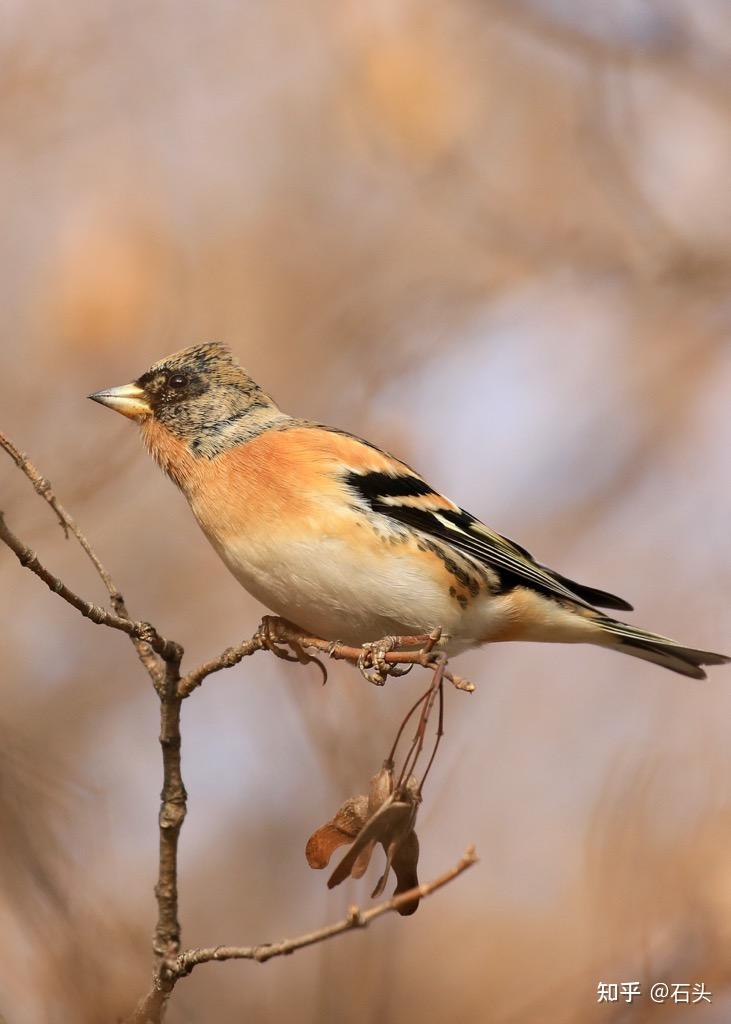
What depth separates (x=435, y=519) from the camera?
329 centimetres

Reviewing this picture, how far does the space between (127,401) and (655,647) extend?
5.89 feet

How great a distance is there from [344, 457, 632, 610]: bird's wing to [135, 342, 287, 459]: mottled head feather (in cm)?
43

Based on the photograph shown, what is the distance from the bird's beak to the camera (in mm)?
3416

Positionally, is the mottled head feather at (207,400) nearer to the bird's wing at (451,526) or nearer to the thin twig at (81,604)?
the bird's wing at (451,526)

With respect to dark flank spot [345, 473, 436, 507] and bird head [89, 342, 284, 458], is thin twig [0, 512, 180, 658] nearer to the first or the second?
dark flank spot [345, 473, 436, 507]

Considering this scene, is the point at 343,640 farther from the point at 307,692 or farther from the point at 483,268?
the point at 483,268

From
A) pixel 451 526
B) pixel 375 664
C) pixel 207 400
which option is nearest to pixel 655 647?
pixel 451 526

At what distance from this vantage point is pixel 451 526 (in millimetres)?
3307

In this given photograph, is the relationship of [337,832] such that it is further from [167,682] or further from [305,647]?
[305,647]

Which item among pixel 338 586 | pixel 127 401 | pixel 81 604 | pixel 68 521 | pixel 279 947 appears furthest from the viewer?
pixel 127 401

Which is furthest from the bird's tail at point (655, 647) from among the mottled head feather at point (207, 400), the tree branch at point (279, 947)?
the tree branch at point (279, 947)

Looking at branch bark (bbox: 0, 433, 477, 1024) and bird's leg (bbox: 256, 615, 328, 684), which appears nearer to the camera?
branch bark (bbox: 0, 433, 477, 1024)

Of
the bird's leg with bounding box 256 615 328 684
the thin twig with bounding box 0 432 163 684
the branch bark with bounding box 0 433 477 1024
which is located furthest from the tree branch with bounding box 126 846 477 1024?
the bird's leg with bounding box 256 615 328 684

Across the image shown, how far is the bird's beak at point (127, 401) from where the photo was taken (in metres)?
3.42
